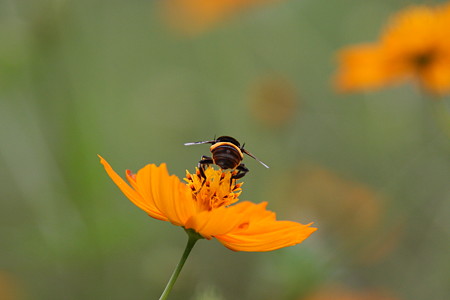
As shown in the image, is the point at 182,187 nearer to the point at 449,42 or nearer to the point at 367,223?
the point at 449,42

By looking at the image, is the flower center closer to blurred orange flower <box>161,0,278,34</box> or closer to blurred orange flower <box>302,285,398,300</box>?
blurred orange flower <box>302,285,398,300</box>

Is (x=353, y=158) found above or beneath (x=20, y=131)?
above

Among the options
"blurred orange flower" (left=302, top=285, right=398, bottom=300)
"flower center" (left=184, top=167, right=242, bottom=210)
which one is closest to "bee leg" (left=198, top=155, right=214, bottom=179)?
"flower center" (left=184, top=167, right=242, bottom=210)

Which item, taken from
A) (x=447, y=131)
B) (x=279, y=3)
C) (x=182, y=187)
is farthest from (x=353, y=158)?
(x=182, y=187)

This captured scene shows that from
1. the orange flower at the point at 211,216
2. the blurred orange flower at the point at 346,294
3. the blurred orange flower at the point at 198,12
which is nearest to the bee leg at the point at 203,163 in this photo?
the orange flower at the point at 211,216

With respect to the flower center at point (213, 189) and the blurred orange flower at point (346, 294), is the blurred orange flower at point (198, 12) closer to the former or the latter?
the blurred orange flower at point (346, 294)

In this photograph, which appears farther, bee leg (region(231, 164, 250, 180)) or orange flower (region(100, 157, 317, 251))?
bee leg (region(231, 164, 250, 180))
